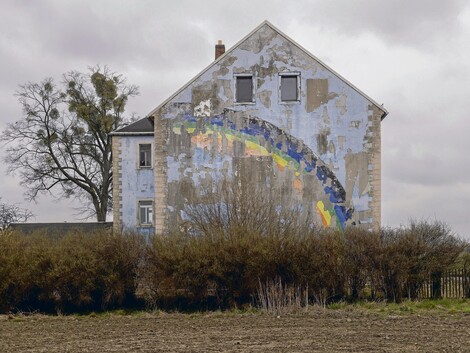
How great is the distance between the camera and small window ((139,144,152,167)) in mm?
39750

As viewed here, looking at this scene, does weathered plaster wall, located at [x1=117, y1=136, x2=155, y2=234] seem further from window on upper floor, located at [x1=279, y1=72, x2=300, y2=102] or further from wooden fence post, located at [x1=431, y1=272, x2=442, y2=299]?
wooden fence post, located at [x1=431, y1=272, x2=442, y2=299]

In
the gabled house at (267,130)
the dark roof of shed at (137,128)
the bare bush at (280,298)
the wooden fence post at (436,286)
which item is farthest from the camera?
the dark roof of shed at (137,128)

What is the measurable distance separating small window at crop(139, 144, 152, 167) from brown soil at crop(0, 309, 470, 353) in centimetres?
1777

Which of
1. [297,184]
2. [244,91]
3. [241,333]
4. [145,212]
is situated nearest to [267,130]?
[244,91]

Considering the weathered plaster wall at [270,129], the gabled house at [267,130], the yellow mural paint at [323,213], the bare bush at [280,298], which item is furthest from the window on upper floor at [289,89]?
the bare bush at [280,298]

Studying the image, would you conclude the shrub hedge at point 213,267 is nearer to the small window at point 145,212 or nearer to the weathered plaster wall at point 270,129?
the weathered plaster wall at point 270,129

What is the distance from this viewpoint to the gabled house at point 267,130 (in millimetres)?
31703

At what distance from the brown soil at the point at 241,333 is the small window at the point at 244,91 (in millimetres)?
12110

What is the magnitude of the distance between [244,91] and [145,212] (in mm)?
10215

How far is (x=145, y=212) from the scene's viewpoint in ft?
129

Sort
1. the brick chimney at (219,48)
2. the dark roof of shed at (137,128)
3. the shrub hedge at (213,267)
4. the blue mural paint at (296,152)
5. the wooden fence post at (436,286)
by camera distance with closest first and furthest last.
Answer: the shrub hedge at (213,267) → the wooden fence post at (436,286) → the blue mural paint at (296,152) → the brick chimney at (219,48) → the dark roof of shed at (137,128)

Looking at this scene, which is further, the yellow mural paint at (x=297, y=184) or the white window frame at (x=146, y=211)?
the white window frame at (x=146, y=211)

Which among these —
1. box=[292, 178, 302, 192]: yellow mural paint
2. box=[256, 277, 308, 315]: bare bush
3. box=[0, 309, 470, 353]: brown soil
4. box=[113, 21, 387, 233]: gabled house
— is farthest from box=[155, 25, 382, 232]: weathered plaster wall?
box=[0, 309, 470, 353]: brown soil

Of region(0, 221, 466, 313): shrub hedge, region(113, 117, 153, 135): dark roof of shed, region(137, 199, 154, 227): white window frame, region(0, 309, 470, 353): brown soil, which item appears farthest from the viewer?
region(113, 117, 153, 135): dark roof of shed
